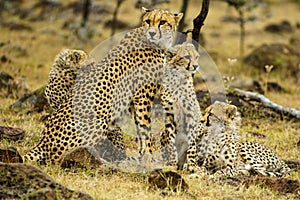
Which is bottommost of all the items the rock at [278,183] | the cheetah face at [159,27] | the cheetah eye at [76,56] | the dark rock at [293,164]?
the dark rock at [293,164]

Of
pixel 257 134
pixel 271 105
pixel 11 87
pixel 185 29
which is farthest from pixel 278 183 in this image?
pixel 185 29

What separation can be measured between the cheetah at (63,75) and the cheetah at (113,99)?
3.87ft

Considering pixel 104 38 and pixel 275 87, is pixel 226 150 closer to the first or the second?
pixel 275 87

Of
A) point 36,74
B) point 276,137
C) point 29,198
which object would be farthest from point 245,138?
point 36,74

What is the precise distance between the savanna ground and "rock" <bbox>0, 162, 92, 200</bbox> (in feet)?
1.41

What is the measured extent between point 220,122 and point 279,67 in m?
8.10

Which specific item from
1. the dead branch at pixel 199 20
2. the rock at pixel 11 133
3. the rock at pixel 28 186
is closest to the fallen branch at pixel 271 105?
the dead branch at pixel 199 20

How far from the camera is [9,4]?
2486cm

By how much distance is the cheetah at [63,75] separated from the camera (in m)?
8.45

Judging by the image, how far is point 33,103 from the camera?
988cm

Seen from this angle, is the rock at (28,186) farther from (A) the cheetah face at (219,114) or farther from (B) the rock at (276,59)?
(B) the rock at (276,59)

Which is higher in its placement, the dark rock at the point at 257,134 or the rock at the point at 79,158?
the rock at the point at 79,158

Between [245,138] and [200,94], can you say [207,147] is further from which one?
[200,94]

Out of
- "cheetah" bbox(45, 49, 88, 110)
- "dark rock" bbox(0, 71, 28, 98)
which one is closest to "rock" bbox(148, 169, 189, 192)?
"cheetah" bbox(45, 49, 88, 110)
